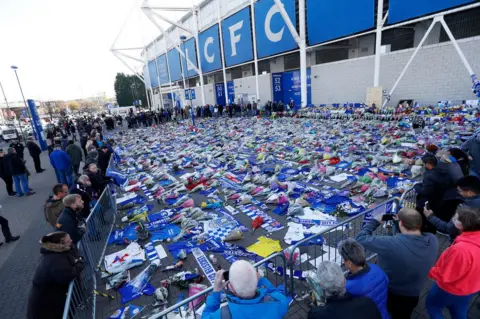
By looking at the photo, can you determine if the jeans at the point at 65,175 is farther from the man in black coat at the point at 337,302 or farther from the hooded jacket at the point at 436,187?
the hooded jacket at the point at 436,187

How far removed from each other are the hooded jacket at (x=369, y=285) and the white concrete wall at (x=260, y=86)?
26402mm

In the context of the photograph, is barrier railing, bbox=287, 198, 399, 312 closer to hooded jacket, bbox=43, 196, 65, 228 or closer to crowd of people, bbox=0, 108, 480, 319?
crowd of people, bbox=0, 108, 480, 319

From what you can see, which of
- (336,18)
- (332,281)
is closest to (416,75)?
(336,18)

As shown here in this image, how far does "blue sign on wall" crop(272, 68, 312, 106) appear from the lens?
2492 cm

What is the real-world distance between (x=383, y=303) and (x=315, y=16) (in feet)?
74.0

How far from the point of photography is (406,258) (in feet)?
7.86

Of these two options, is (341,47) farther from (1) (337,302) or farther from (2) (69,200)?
(1) (337,302)

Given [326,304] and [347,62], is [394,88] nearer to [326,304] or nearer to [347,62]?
[347,62]

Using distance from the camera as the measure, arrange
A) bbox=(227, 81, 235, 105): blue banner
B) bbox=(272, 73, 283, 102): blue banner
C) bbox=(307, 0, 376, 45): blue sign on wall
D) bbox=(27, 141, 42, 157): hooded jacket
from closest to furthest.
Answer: bbox=(27, 141, 42, 157): hooded jacket → bbox=(307, 0, 376, 45): blue sign on wall → bbox=(272, 73, 283, 102): blue banner → bbox=(227, 81, 235, 105): blue banner

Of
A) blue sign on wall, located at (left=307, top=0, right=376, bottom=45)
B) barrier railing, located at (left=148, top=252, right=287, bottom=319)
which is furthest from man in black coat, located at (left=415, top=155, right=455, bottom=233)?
blue sign on wall, located at (left=307, top=0, right=376, bottom=45)

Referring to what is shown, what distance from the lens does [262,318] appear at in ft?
6.08

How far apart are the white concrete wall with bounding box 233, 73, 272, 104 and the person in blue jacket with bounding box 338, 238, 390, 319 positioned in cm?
2635

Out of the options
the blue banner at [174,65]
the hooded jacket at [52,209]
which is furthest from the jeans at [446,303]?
the blue banner at [174,65]

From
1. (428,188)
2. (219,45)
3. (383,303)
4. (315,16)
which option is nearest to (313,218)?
(428,188)
